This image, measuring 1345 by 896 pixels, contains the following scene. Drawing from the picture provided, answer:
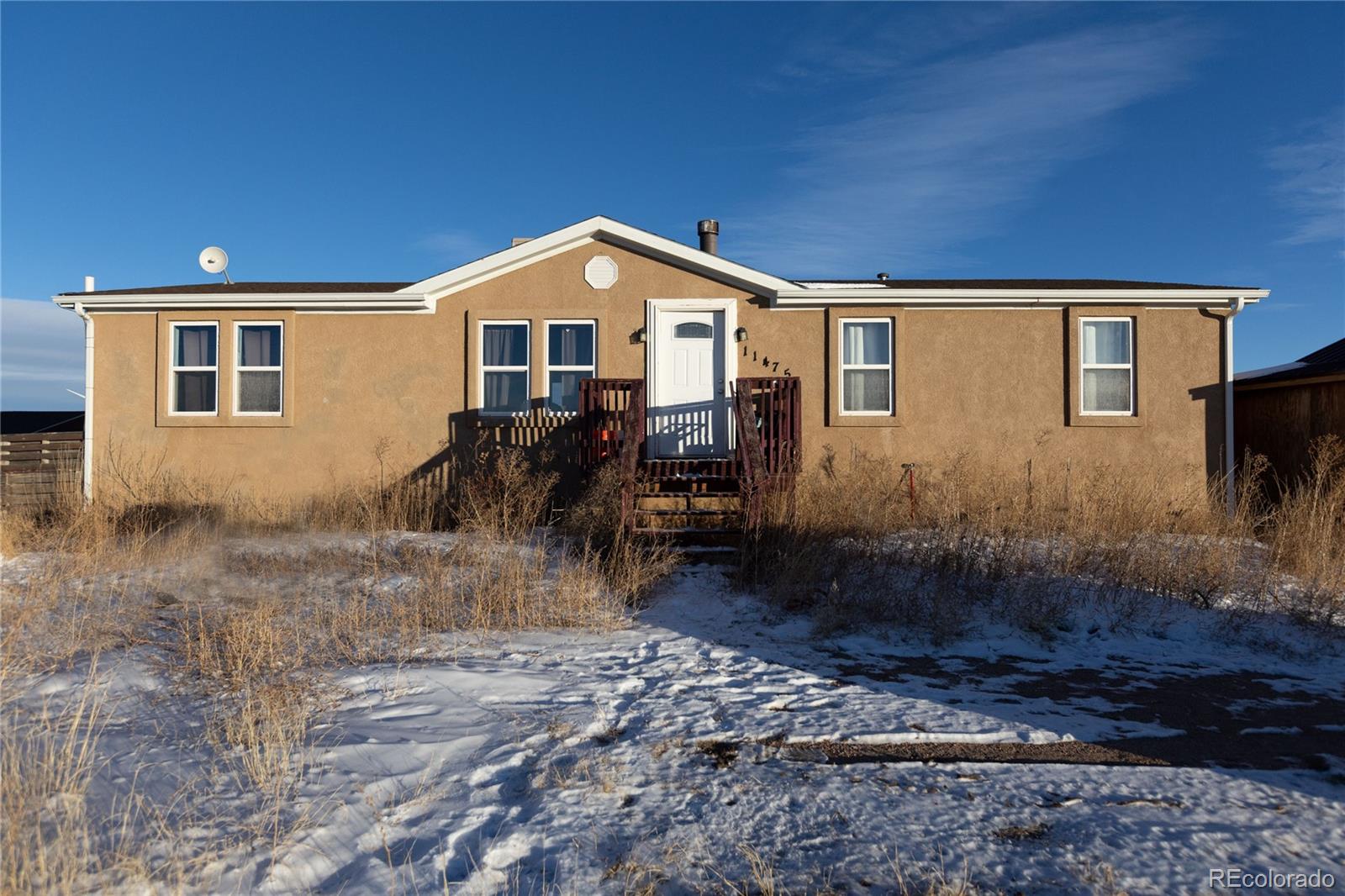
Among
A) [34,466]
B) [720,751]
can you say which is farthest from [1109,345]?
[34,466]

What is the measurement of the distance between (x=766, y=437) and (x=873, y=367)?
106 inches

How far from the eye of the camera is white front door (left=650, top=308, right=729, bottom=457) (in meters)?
11.8

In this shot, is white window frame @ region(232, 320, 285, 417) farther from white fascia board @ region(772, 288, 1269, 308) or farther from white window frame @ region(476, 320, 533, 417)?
white fascia board @ region(772, 288, 1269, 308)

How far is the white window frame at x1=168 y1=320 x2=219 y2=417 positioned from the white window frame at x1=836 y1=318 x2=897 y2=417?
9.22 meters

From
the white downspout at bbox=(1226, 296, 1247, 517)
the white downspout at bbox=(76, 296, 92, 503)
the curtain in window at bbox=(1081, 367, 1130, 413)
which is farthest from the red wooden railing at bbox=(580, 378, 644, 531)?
the white downspout at bbox=(1226, 296, 1247, 517)

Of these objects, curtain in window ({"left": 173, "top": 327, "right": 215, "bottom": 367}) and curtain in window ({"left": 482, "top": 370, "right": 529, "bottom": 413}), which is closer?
curtain in window ({"left": 482, "top": 370, "right": 529, "bottom": 413})

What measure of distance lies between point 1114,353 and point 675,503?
716 cm

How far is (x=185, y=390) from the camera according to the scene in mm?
12086

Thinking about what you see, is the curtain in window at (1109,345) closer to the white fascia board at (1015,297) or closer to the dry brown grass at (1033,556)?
the white fascia board at (1015,297)

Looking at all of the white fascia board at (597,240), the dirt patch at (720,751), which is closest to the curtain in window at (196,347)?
the white fascia board at (597,240)

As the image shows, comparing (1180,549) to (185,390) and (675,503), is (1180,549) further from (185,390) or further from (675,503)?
(185,390)

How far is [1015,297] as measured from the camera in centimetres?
1166

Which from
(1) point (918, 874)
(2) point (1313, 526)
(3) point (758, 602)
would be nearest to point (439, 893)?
(1) point (918, 874)

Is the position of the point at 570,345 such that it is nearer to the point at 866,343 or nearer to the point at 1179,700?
the point at 866,343
